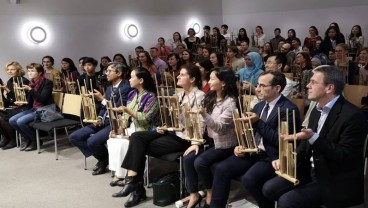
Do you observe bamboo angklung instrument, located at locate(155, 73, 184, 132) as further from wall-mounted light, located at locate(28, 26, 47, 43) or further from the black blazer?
wall-mounted light, located at locate(28, 26, 47, 43)

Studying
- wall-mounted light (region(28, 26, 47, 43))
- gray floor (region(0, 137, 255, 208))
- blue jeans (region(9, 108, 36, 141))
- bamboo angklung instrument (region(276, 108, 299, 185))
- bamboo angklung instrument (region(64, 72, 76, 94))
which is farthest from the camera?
wall-mounted light (region(28, 26, 47, 43))

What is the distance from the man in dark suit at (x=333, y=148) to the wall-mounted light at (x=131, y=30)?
7.43 meters

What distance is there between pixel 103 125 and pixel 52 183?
30.7 inches

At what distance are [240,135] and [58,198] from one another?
187 cm

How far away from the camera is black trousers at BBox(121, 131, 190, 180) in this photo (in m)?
3.30

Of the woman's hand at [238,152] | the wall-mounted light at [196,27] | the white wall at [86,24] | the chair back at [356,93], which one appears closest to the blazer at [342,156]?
the woman's hand at [238,152]

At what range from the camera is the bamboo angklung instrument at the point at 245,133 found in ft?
8.37

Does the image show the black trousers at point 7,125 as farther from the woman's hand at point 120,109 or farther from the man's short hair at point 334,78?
the man's short hair at point 334,78

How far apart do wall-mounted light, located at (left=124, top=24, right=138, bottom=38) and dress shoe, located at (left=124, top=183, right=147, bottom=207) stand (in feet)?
21.0

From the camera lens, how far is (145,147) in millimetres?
3338

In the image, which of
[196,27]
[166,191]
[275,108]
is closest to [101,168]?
[166,191]

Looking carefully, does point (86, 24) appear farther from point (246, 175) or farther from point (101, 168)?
point (246, 175)

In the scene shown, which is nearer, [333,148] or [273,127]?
[333,148]

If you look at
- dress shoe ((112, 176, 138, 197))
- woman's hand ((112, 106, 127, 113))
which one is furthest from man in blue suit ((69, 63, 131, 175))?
dress shoe ((112, 176, 138, 197))
